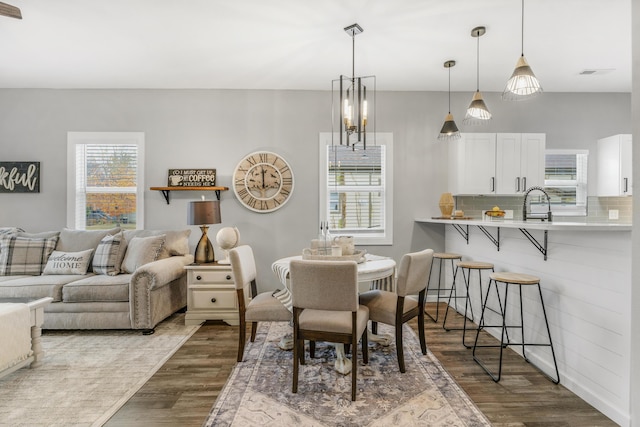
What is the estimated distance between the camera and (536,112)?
437cm

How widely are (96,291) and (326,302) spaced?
2.40m

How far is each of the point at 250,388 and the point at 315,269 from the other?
95cm

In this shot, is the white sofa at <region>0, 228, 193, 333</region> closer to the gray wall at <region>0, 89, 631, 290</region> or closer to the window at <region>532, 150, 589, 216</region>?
the gray wall at <region>0, 89, 631, 290</region>

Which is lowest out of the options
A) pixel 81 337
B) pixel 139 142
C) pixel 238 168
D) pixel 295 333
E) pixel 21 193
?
pixel 81 337

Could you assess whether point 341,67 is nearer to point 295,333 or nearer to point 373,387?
point 295,333

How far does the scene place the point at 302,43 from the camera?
3127mm

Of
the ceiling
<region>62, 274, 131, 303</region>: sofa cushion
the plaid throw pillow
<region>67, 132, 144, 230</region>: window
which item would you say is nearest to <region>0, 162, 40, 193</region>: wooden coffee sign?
<region>67, 132, 144, 230</region>: window

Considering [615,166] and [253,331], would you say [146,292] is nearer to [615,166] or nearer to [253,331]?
[253,331]

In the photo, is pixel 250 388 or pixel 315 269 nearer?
pixel 315 269

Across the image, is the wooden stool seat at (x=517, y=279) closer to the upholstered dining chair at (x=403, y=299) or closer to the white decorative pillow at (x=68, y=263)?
the upholstered dining chair at (x=403, y=299)

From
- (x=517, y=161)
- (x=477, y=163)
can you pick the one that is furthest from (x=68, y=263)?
(x=517, y=161)

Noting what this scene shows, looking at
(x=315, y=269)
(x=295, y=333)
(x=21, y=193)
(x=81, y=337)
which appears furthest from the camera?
(x=21, y=193)

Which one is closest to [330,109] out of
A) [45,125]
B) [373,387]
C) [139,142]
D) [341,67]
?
[341,67]

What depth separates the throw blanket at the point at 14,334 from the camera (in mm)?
2199
